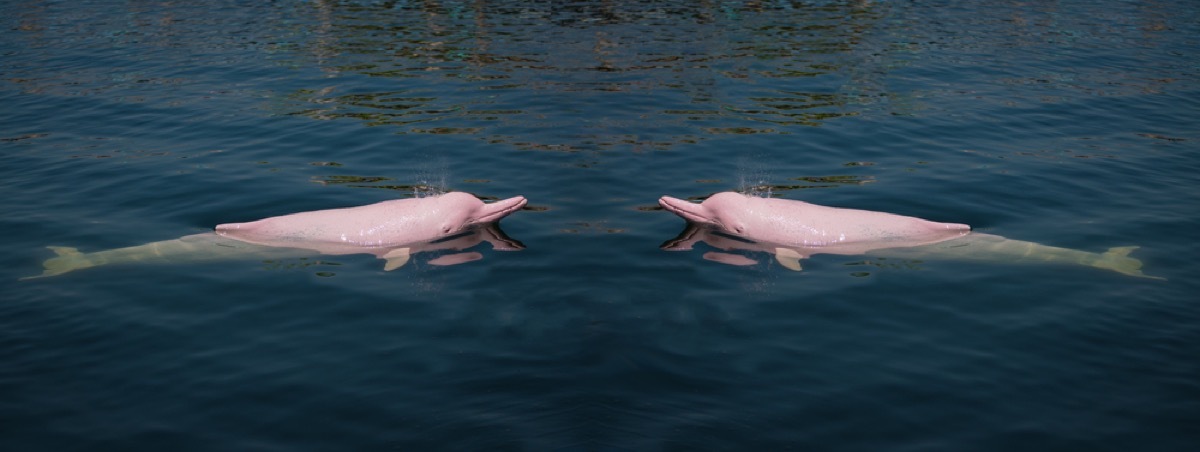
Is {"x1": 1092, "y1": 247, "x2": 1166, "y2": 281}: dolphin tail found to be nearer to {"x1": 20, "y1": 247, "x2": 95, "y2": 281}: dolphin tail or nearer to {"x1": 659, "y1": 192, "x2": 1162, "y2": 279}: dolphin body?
{"x1": 659, "y1": 192, "x2": 1162, "y2": 279}: dolphin body

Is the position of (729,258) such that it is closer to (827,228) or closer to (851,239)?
(827,228)

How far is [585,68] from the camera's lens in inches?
894

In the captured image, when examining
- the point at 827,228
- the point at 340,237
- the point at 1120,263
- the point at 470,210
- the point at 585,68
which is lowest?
the point at 1120,263

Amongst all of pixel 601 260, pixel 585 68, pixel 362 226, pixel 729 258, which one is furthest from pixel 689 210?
pixel 585 68

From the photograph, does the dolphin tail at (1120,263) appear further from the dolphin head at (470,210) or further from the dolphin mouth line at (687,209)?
the dolphin head at (470,210)

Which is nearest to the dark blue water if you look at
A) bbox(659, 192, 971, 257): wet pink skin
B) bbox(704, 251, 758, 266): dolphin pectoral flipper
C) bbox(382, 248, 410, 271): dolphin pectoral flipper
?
bbox(382, 248, 410, 271): dolphin pectoral flipper

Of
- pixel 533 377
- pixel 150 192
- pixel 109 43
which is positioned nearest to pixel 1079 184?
pixel 533 377

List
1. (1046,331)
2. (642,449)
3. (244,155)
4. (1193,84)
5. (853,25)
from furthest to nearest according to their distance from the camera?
(853,25) < (1193,84) < (244,155) < (1046,331) < (642,449)

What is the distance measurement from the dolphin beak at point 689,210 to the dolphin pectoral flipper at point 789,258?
1134mm

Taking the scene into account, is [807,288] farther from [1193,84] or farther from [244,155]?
[1193,84]

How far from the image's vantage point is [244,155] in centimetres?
1591

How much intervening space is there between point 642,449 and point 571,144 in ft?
31.6

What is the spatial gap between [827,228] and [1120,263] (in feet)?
10.7

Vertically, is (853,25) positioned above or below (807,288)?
above
